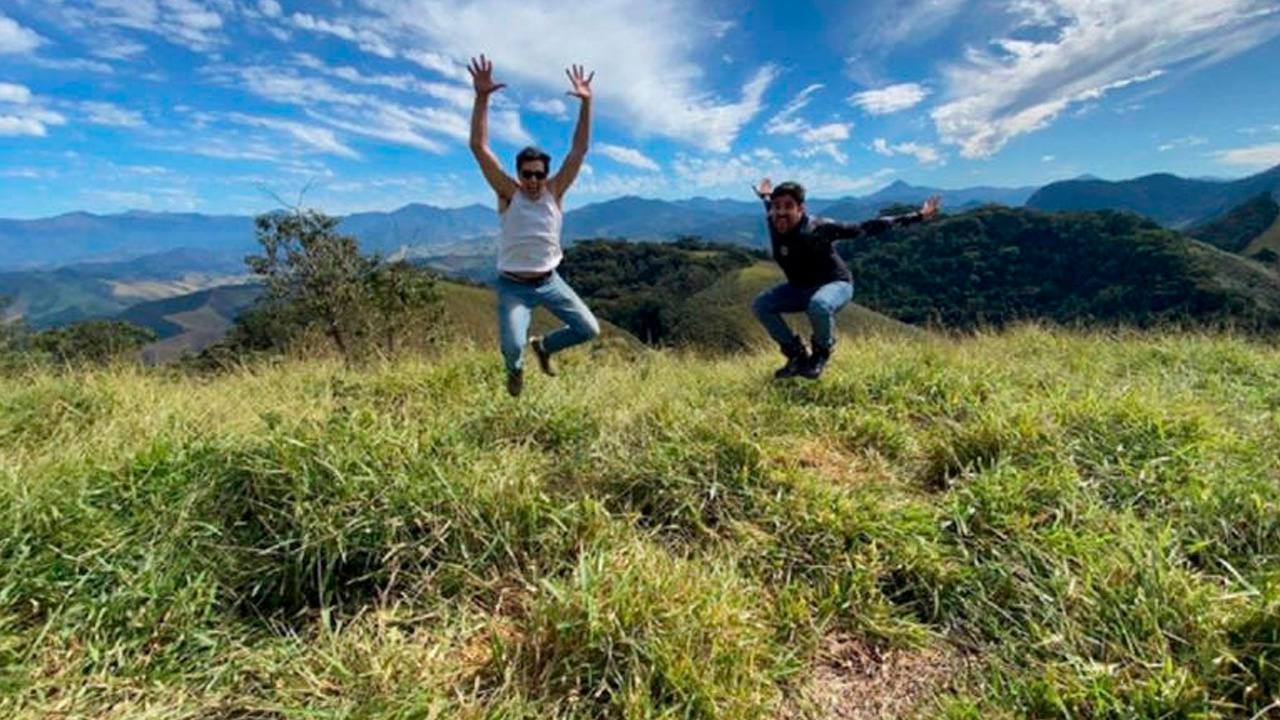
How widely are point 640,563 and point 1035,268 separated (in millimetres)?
133071

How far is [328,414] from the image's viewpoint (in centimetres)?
412

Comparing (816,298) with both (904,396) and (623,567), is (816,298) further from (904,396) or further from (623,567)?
(623,567)

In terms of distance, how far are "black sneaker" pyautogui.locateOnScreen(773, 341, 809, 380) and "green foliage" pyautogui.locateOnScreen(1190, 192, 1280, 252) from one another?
523 feet

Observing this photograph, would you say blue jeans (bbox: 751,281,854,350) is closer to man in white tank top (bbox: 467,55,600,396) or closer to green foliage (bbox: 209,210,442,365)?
man in white tank top (bbox: 467,55,600,396)

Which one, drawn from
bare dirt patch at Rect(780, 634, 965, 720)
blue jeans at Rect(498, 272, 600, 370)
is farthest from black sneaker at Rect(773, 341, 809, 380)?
bare dirt patch at Rect(780, 634, 965, 720)

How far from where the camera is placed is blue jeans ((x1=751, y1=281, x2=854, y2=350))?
6.10m

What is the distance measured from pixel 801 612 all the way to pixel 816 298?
3.91m

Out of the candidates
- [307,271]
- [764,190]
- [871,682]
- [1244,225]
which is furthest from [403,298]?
[1244,225]

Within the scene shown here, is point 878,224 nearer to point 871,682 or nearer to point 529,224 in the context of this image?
point 529,224

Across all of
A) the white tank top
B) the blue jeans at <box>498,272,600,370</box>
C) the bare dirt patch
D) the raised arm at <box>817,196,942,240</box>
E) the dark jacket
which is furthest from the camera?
the dark jacket

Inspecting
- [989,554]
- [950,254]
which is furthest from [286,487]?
[950,254]

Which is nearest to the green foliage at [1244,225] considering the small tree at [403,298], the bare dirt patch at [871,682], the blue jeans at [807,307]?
the small tree at [403,298]

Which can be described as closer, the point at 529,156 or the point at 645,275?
the point at 529,156

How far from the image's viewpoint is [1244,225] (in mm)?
125062
